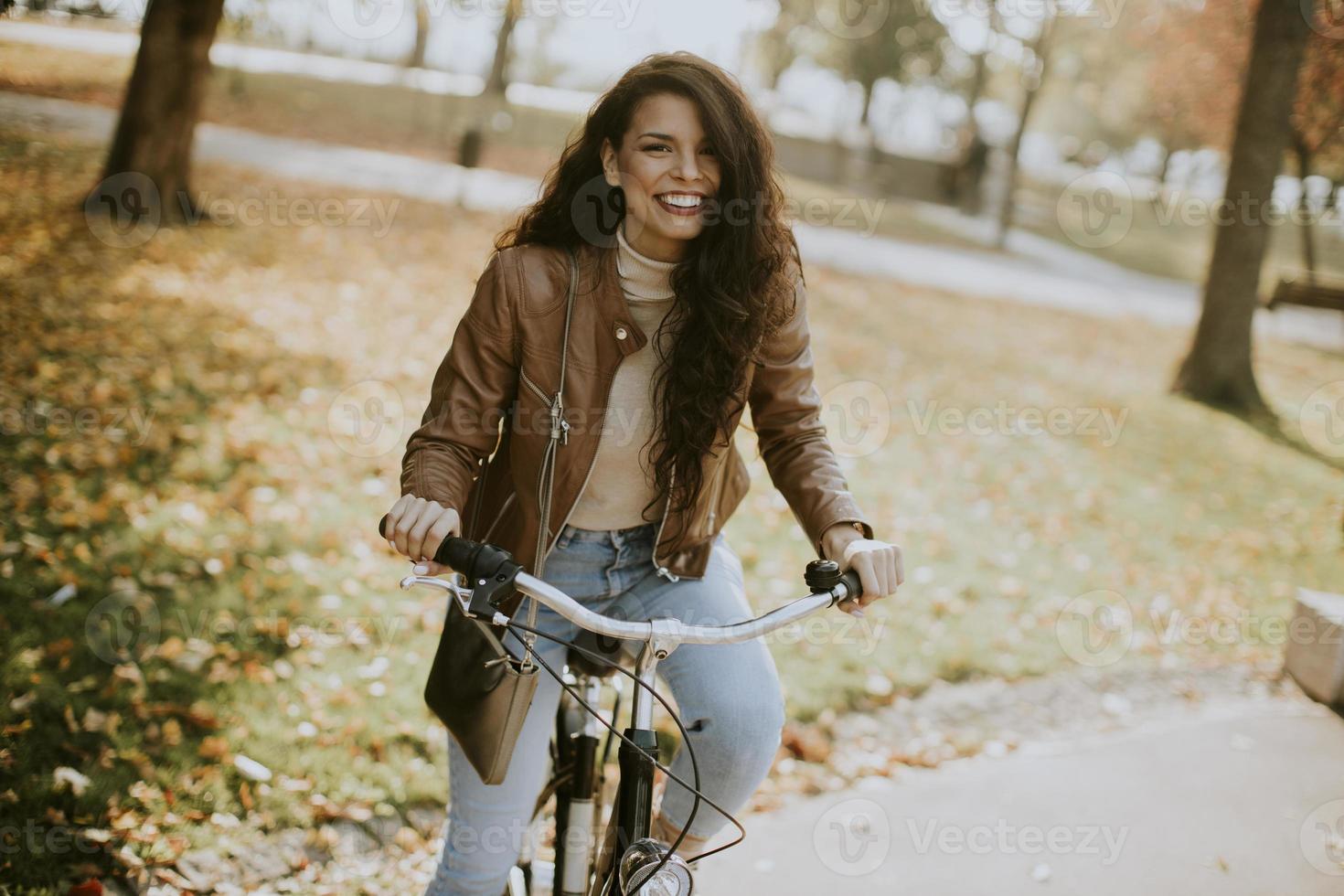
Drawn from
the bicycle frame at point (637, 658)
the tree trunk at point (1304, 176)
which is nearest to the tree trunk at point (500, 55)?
the tree trunk at point (1304, 176)

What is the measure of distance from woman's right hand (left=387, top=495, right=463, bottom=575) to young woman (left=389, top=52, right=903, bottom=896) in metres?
0.16

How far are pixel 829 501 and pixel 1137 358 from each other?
13007mm

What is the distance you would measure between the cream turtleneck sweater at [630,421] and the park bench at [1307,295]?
13911 mm

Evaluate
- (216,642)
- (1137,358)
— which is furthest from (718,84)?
(1137,358)

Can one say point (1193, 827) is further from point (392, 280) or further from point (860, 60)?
point (860, 60)

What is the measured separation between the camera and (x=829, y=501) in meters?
2.36

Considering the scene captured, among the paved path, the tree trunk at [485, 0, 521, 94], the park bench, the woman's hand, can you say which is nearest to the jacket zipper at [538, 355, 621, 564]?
the woman's hand

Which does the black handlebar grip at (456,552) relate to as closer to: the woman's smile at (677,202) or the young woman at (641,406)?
the young woman at (641,406)

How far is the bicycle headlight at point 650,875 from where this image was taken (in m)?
1.89

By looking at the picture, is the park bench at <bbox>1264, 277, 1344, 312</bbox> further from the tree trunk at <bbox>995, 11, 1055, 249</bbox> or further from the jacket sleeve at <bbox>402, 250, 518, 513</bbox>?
the jacket sleeve at <bbox>402, 250, 518, 513</bbox>

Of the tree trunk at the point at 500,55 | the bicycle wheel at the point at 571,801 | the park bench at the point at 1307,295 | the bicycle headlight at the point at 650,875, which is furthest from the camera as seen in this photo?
the tree trunk at the point at 500,55

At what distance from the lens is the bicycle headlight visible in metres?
1.89

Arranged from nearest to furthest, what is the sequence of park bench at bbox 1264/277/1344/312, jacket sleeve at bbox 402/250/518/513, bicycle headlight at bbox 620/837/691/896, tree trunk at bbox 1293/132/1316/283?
bicycle headlight at bbox 620/837/691/896
jacket sleeve at bbox 402/250/518/513
tree trunk at bbox 1293/132/1316/283
park bench at bbox 1264/277/1344/312

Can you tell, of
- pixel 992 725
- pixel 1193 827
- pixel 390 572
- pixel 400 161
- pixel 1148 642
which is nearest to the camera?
pixel 1193 827
